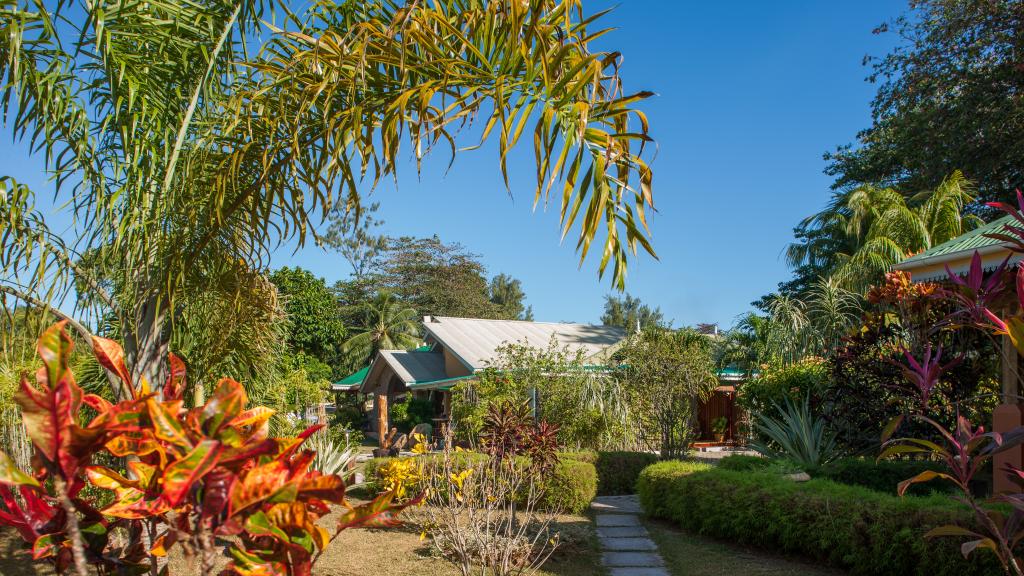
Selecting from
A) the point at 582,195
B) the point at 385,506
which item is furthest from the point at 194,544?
the point at 582,195

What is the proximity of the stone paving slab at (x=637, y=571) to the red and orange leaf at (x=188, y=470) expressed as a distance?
242 inches

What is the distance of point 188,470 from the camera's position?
1.33 meters

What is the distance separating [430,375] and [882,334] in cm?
1823

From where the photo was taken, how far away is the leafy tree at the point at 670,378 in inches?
520

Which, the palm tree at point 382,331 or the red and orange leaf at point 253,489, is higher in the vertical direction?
the palm tree at point 382,331

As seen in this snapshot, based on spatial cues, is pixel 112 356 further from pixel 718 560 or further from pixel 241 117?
pixel 718 560

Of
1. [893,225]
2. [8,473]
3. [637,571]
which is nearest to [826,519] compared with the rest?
[637,571]

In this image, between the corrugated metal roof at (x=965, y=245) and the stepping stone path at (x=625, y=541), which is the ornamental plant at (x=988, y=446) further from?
the corrugated metal roof at (x=965, y=245)

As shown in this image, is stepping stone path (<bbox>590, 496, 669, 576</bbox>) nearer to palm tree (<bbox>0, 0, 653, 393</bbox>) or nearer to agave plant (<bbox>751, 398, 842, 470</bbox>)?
agave plant (<bbox>751, 398, 842, 470</bbox>)

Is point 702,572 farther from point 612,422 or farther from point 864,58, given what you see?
point 864,58

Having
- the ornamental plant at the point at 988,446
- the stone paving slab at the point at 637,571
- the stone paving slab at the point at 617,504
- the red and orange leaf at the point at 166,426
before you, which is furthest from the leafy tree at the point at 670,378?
the red and orange leaf at the point at 166,426

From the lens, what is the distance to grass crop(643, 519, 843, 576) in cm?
681

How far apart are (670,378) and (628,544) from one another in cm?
548

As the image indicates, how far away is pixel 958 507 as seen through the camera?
239 inches
